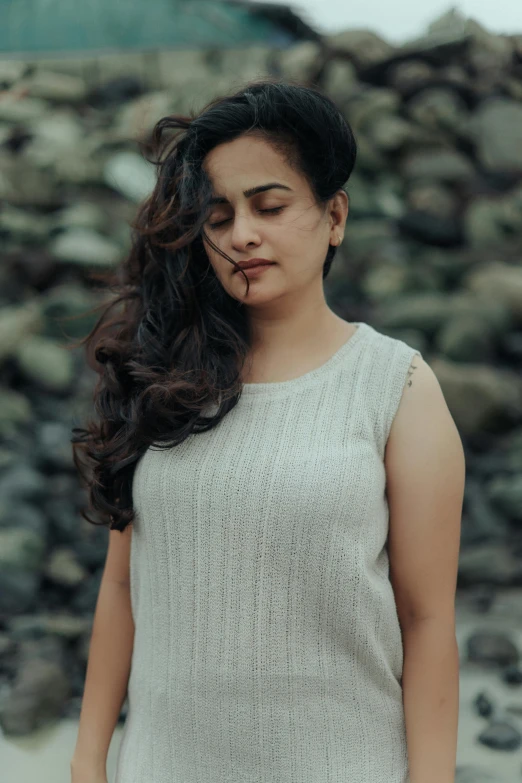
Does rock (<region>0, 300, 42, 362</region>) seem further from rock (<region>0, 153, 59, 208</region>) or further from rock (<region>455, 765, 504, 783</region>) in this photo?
rock (<region>455, 765, 504, 783</region>)

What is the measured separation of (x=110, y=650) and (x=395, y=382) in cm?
67

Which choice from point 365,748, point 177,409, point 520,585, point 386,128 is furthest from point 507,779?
point 386,128

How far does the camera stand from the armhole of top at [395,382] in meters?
1.37

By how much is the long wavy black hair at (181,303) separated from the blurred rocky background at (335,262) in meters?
1.34

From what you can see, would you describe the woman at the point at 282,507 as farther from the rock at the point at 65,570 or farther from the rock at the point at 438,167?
the rock at the point at 438,167

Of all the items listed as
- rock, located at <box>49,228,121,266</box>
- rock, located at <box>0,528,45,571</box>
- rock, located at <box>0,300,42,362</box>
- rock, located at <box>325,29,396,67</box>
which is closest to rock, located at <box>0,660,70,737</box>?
rock, located at <box>0,528,45,571</box>

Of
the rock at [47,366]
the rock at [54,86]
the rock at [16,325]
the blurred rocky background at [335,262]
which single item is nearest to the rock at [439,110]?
the blurred rocky background at [335,262]

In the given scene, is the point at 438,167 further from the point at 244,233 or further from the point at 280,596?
the point at 280,596

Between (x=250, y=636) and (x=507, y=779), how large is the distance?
1.50 m

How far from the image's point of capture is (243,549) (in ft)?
4.42

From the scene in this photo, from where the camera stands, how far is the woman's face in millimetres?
1367

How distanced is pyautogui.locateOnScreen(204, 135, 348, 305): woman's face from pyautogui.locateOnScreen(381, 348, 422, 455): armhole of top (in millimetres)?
188

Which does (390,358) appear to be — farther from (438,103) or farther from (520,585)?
(438,103)

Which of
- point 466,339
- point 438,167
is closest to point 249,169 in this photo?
point 466,339
